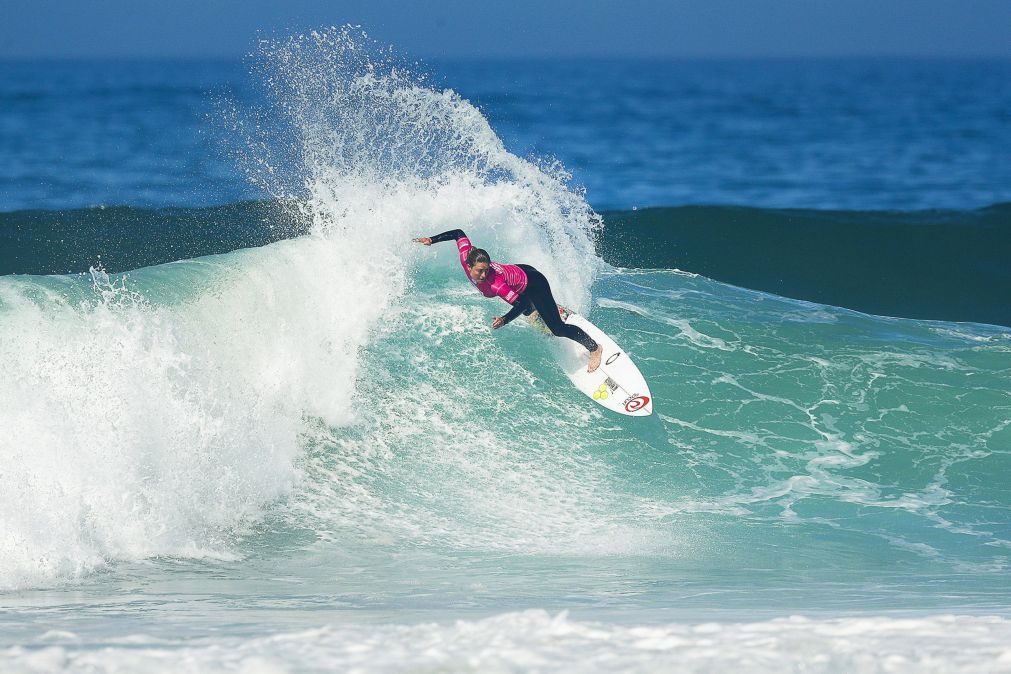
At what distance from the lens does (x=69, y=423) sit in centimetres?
698

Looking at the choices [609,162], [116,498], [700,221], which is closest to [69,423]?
[116,498]

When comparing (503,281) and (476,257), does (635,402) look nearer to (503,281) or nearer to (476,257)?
(503,281)

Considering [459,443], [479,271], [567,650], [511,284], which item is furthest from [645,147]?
[567,650]

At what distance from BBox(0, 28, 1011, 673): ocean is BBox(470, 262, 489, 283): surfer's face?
119 cm

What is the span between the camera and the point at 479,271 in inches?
352

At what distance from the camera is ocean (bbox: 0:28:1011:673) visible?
191 inches

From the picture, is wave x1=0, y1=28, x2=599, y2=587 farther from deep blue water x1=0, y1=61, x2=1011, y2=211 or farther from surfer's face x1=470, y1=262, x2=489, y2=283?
deep blue water x1=0, y1=61, x2=1011, y2=211

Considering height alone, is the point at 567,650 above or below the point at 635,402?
below

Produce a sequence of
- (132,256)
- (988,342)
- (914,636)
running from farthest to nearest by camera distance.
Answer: (132,256), (988,342), (914,636)

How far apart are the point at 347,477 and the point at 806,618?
4.31 metres

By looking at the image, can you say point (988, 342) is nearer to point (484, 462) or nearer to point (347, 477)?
point (484, 462)

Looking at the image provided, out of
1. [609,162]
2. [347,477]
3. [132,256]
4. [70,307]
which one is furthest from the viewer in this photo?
[609,162]

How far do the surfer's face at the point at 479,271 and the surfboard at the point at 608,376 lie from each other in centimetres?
90

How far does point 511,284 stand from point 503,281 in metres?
0.07
